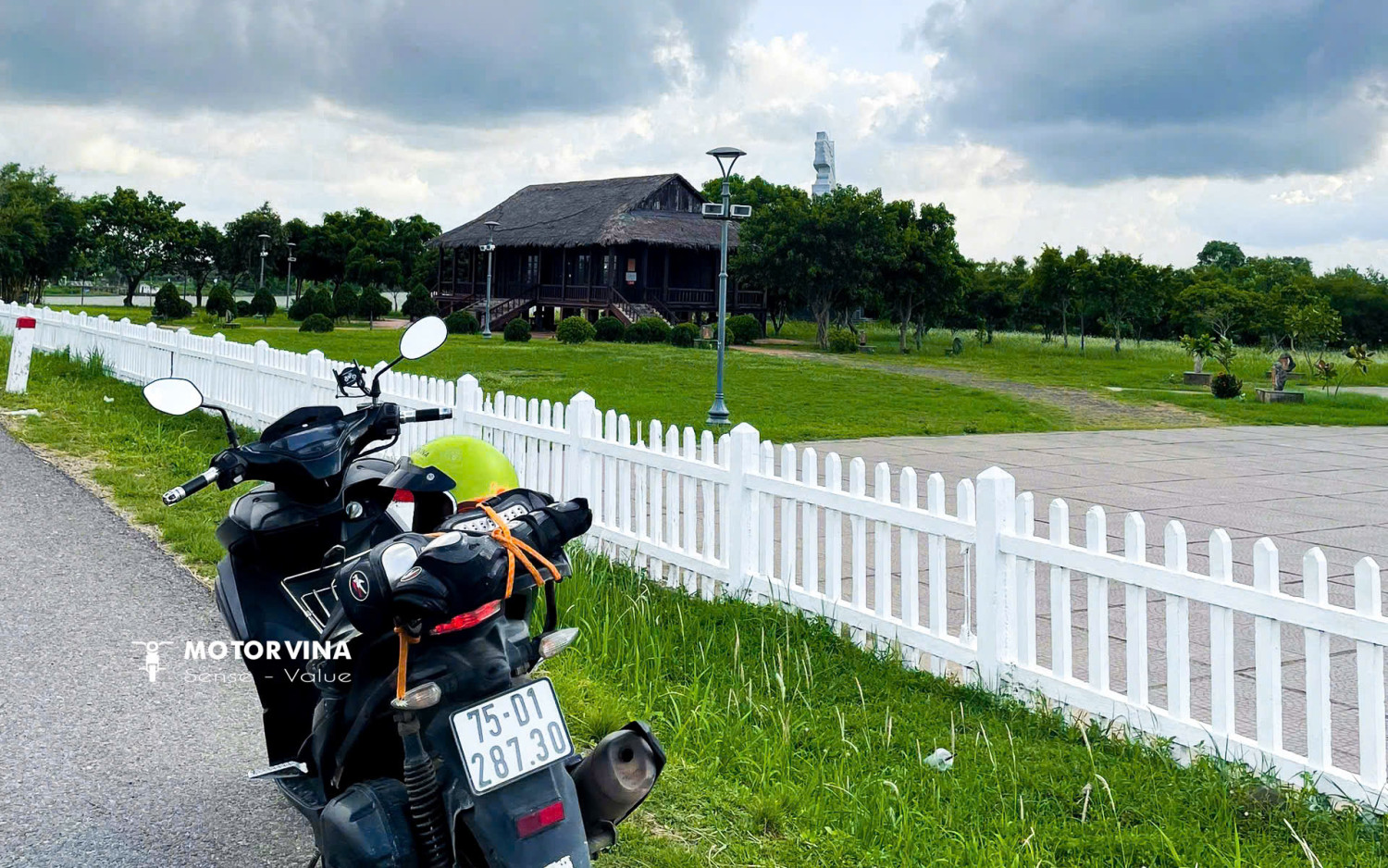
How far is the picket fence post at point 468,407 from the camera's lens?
29.4 ft

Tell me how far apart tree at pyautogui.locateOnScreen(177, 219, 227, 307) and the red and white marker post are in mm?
65792

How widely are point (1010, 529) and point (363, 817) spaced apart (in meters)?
3.17

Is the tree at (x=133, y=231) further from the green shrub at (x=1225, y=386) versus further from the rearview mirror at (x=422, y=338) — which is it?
the rearview mirror at (x=422, y=338)

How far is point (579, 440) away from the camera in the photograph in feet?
25.7

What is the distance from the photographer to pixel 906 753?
4641 mm

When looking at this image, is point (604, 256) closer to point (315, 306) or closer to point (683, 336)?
point (683, 336)

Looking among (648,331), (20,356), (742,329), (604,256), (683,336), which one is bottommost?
(20,356)

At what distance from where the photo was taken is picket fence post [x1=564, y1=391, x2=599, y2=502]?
307 inches

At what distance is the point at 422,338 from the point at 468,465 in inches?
26.8

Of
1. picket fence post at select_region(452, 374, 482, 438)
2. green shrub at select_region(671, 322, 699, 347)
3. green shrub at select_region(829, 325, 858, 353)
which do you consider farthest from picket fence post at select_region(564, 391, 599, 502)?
green shrub at select_region(829, 325, 858, 353)

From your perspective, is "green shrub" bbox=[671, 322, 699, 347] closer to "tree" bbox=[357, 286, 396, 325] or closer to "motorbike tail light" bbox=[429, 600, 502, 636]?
"tree" bbox=[357, 286, 396, 325]

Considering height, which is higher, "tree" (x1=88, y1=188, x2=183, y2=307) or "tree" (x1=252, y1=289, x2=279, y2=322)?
"tree" (x1=88, y1=188, x2=183, y2=307)

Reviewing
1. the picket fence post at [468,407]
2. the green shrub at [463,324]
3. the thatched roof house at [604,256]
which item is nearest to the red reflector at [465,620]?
the picket fence post at [468,407]

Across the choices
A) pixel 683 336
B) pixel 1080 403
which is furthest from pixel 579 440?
pixel 683 336
